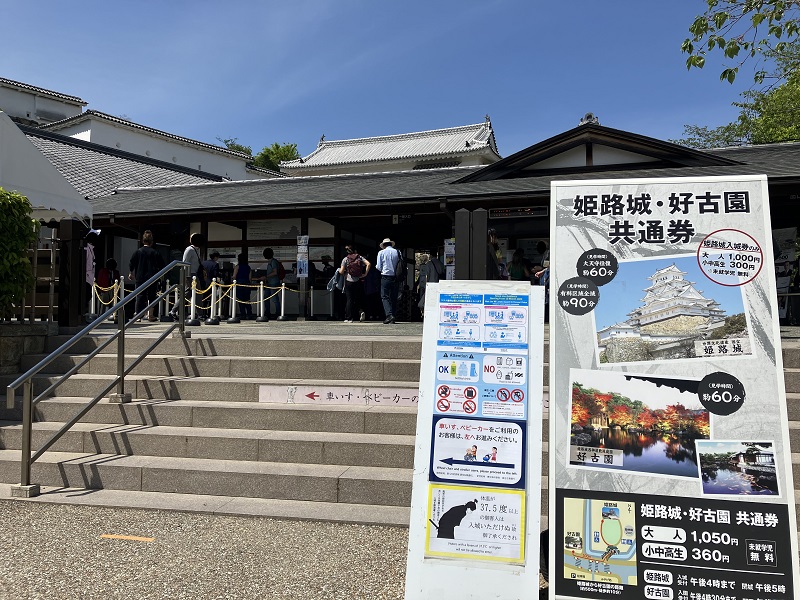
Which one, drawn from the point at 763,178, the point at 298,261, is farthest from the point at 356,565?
the point at 298,261

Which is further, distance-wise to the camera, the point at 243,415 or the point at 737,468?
the point at 243,415

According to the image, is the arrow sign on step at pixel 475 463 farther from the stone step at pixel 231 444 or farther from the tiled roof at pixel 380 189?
the tiled roof at pixel 380 189

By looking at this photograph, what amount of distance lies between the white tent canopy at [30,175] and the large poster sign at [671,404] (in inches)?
314

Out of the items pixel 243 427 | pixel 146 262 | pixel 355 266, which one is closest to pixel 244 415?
pixel 243 427

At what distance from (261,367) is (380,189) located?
10.6 m

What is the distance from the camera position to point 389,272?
11484 mm

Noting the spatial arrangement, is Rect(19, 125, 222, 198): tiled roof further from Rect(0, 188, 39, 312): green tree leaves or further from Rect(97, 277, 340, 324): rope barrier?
Rect(0, 188, 39, 312): green tree leaves

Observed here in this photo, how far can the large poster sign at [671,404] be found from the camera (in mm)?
2807

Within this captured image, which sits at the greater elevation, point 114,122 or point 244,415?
point 114,122

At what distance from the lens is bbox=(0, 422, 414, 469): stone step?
5.30 metres

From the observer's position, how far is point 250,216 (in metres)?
15.9

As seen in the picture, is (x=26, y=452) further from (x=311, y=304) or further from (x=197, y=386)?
(x=311, y=304)

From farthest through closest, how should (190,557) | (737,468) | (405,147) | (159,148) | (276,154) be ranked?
(276,154) < (405,147) < (159,148) < (190,557) < (737,468)

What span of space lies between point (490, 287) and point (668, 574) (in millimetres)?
1581
